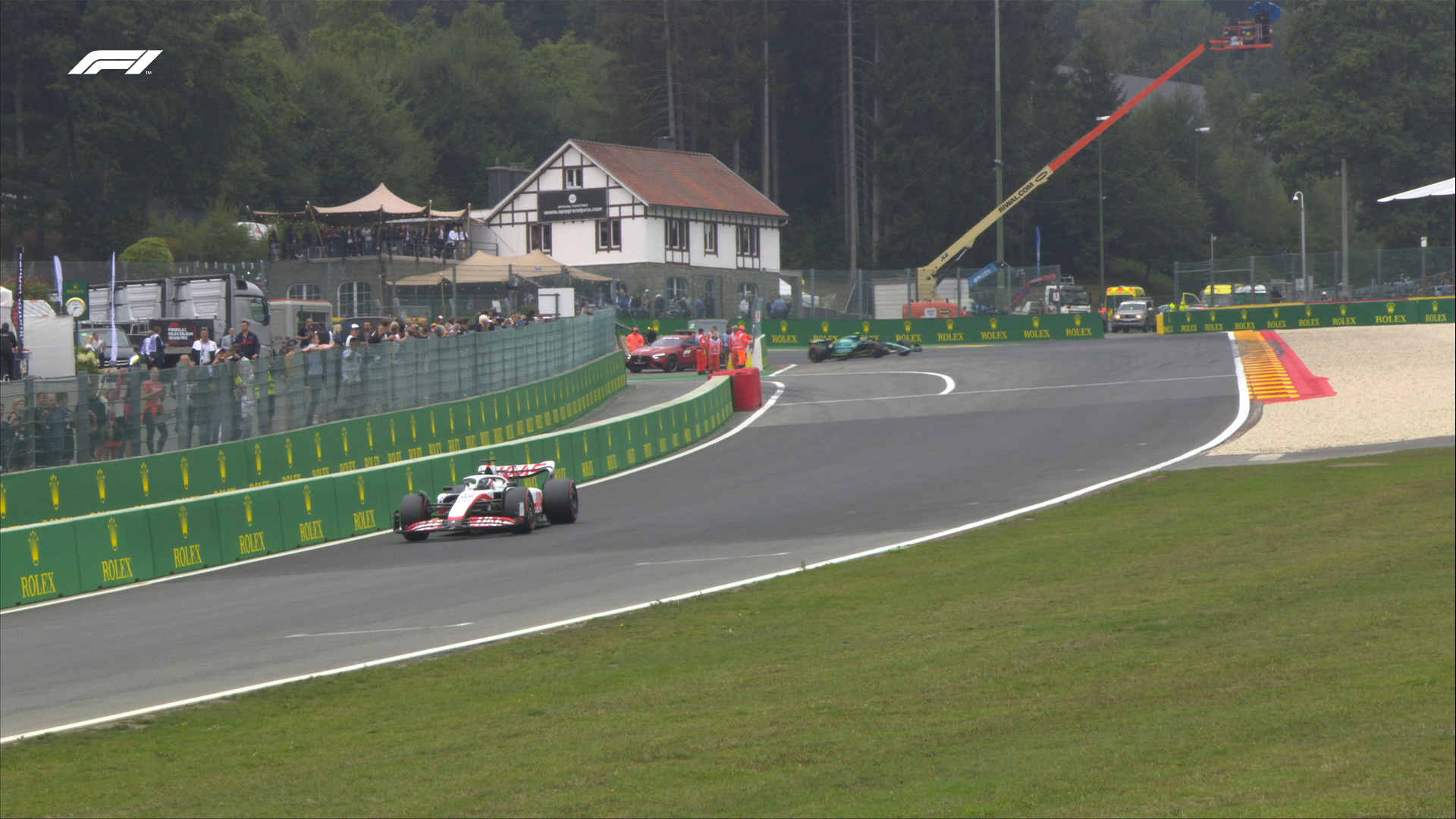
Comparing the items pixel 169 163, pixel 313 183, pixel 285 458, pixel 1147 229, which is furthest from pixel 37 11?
pixel 1147 229

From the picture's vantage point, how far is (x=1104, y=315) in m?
68.4

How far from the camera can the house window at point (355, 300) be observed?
47781 millimetres

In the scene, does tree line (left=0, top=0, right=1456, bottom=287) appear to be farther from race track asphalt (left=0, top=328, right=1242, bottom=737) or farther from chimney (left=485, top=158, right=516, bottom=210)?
race track asphalt (left=0, top=328, right=1242, bottom=737)

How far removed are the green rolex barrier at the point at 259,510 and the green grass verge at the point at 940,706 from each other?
7.93 m

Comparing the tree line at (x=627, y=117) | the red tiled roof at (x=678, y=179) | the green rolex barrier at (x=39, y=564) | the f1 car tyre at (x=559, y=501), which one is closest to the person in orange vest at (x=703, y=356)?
the tree line at (x=627, y=117)

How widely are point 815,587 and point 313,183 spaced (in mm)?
76955

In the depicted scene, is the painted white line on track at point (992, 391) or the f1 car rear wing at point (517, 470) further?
the painted white line on track at point (992, 391)

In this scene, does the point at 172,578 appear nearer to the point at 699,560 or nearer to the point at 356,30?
the point at 699,560

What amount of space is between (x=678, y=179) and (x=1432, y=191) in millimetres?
80174

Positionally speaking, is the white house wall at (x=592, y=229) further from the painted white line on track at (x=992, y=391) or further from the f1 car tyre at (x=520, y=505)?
the f1 car tyre at (x=520, y=505)

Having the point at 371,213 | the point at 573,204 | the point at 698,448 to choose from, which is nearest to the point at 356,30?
the point at 573,204

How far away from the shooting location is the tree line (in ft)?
209

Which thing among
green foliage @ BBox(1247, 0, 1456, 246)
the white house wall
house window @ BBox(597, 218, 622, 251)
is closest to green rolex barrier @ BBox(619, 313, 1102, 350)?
the white house wall

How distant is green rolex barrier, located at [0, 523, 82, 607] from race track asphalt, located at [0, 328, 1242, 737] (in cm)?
51
